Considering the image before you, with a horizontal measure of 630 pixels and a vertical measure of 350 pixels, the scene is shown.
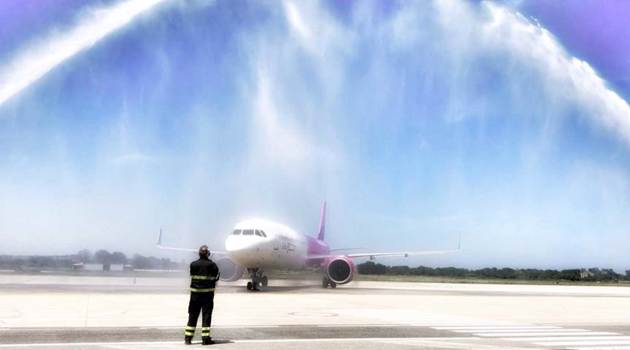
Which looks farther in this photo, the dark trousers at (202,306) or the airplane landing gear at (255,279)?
the airplane landing gear at (255,279)

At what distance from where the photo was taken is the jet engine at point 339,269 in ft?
150

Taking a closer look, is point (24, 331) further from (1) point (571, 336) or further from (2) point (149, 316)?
(1) point (571, 336)

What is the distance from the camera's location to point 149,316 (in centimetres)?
2009

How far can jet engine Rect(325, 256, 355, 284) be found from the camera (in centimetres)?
4559

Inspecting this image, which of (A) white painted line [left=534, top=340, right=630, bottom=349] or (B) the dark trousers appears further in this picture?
(A) white painted line [left=534, top=340, right=630, bottom=349]

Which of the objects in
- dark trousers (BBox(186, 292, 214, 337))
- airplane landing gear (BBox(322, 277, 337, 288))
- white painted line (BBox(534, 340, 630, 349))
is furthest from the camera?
airplane landing gear (BBox(322, 277, 337, 288))

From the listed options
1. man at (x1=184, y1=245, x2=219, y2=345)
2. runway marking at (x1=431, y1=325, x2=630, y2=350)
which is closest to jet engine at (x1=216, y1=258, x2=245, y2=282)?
runway marking at (x1=431, y1=325, x2=630, y2=350)

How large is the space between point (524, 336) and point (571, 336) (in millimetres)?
1312

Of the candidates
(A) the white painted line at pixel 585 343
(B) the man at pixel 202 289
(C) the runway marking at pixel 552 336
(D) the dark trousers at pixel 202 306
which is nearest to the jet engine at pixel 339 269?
(C) the runway marking at pixel 552 336

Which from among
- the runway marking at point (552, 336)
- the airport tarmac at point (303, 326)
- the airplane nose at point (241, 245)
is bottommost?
the airport tarmac at point (303, 326)

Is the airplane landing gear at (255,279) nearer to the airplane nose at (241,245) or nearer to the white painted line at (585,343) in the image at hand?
the airplane nose at (241,245)

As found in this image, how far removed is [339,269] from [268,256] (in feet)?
25.6

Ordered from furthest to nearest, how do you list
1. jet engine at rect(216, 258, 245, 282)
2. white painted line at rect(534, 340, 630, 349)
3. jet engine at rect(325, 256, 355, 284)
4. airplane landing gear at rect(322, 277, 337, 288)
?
airplane landing gear at rect(322, 277, 337, 288), jet engine at rect(325, 256, 355, 284), jet engine at rect(216, 258, 245, 282), white painted line at rect(534, 340, 630, 349)

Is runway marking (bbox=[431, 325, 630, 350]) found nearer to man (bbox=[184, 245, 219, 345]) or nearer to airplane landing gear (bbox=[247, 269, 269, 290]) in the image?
man (bbox=[184, 245, 219, 345])
